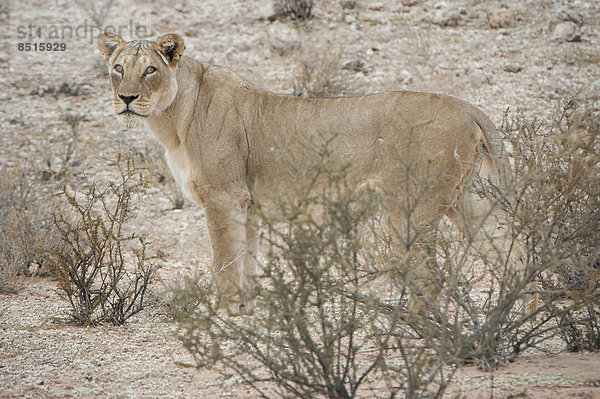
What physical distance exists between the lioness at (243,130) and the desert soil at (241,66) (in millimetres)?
1139

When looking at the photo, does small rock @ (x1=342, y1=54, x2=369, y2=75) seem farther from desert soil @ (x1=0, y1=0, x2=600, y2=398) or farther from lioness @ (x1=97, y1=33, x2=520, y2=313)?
lioness @ (x1=97, y1=33, x2=520, y2=313)

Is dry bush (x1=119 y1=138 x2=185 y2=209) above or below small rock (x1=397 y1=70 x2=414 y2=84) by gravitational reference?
below

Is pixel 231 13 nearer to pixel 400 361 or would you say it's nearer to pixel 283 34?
pixel 283 34

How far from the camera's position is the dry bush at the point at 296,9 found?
42.0ft

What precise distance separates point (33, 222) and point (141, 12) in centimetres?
759

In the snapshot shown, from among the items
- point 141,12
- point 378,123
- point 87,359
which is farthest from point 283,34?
point 87,359

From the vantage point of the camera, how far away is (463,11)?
12.9 meters

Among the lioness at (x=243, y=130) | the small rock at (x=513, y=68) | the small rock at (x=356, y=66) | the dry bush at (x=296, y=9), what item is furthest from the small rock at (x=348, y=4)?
the lioness at (x=243, y=130)

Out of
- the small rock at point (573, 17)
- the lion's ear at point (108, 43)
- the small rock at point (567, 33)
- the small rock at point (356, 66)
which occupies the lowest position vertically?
the lion's ear at point (108, 43)

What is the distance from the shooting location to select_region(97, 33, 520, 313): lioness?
513 cm

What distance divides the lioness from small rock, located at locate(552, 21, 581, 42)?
298 inches

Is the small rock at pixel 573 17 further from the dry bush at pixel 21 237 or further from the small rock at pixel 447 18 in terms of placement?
the dry bush at pixel 21 237

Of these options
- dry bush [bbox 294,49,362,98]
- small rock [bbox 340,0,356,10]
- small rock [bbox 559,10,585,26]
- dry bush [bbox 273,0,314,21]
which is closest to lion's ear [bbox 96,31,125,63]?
dry bush [bbox 294,49,362,98]

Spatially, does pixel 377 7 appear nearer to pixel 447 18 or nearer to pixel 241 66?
pixel 447 18
